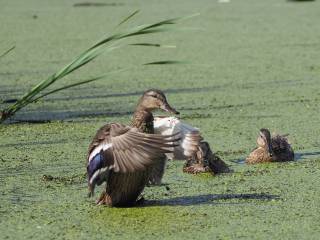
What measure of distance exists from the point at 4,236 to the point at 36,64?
460cm

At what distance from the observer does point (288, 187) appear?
4.24 metres

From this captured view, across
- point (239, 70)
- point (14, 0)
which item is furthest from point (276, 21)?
point (14, 0)

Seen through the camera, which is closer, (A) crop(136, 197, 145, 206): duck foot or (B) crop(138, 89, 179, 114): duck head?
(A) crop(136, 197, 145, 206): duck foot

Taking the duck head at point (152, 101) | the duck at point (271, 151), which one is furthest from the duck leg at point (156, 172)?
the duck at point (271, 151)

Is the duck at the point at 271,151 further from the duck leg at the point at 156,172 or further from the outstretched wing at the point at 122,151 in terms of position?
the outstretched wing at the point at 122,151

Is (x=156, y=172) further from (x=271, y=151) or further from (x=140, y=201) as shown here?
(x=271, y=151)

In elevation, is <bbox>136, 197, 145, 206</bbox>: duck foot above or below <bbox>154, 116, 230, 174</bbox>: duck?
below

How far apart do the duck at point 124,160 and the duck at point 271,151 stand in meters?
0.93

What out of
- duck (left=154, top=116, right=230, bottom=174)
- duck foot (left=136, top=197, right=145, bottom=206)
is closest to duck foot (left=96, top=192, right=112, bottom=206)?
duck foot (left=136, top=197, right=145, bottom=206)

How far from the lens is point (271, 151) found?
4773mm

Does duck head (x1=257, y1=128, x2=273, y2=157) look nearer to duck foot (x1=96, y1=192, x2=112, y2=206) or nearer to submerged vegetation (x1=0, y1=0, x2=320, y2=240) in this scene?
submerged vegetation (x1=0, y1=0, x2=320, y2=240)

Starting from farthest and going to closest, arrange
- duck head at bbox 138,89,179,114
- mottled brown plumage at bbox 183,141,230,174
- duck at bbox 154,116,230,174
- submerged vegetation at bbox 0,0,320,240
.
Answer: mottled brown plumage at bbox 183,141,230,174, duck at bbox 154,116,230,174, duck head at bbox 138,89,179,114, submerged vegetation at bbox 0,0,320,240

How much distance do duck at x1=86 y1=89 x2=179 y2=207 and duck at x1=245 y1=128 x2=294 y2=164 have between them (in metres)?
0.93

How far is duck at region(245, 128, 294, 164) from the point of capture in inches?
186
